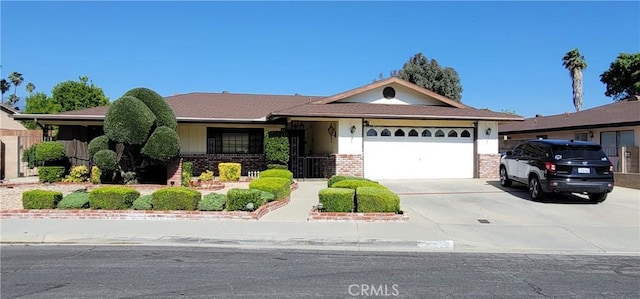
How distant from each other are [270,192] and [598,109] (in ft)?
72.5

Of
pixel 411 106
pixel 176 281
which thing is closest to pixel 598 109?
pixel 411 106

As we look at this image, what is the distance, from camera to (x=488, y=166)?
60.5 ft

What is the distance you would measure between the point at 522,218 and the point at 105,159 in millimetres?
12637

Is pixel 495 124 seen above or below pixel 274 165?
above

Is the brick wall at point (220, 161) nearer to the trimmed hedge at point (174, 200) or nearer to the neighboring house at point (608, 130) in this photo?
the trimmed hedge at point (174, 200)

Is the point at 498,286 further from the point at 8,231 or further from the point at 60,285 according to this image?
the point at 8,231

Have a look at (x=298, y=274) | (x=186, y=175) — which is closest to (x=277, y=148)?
(x=186, y=175)

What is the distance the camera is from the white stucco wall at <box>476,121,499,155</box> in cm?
1853

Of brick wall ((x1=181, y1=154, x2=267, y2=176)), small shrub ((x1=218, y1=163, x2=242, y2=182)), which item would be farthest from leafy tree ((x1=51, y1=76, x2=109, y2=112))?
small shrub ((x1=218, y1=163, x2=242, y2=182))

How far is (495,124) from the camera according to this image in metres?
18.8

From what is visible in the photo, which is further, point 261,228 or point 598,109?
point 598,109

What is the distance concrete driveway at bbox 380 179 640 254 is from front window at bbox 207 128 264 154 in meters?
7.96

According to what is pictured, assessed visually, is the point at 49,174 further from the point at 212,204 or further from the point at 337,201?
the point at 337,201

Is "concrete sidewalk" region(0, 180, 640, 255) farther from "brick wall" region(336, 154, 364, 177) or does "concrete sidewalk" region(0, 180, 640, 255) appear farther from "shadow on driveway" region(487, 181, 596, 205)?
"brick wall" region(336, 154, 364, 177)
